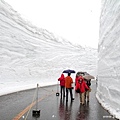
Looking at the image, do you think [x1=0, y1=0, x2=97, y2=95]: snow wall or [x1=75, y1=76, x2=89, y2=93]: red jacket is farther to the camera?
[x1=0, y1=0, x2=97, y2=95]: snow wall

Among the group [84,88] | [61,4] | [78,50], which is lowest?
[84,88]

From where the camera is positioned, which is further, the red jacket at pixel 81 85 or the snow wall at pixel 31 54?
the snow wall at pixel 31 54

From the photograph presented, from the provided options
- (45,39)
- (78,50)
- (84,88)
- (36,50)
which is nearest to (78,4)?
(78,50)

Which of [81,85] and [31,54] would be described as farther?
[31,54]

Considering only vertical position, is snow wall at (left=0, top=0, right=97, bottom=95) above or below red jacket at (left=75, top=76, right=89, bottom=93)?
above

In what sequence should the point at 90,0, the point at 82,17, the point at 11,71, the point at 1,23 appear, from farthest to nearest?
the point at 90,0
the point at 82,17
the point at 1,23
the point at 11,71

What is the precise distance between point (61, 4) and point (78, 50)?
15118 millimetres

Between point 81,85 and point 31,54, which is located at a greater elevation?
point 31,54

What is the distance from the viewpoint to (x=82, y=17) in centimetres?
5831

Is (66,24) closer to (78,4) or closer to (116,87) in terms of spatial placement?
(78,4)

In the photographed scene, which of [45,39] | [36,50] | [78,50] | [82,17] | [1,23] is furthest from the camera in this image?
[82,17]

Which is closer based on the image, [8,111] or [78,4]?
[8,111]

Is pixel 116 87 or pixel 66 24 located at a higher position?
pixel 66 24

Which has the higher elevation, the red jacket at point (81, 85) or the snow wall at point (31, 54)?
the snow wall at point (31, 54)
